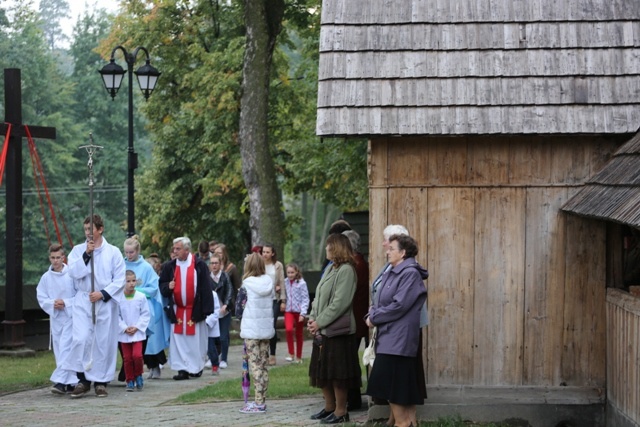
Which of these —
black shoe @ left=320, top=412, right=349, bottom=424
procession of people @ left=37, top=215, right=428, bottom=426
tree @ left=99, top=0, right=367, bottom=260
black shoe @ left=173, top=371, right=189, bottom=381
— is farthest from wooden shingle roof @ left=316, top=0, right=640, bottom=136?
tree @ left=99, top=0, right=367, bottom=260

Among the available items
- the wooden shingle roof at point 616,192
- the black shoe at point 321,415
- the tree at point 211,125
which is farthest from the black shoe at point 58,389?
the tree at point 211,125

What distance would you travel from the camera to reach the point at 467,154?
11.8m

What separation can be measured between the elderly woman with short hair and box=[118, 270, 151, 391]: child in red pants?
15.9 ft

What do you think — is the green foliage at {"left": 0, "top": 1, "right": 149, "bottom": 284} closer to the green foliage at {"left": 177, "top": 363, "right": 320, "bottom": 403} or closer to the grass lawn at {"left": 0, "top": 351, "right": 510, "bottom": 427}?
the grass lawn at {"left": 0, "top": 351, "right": 510, "bottom": 427}

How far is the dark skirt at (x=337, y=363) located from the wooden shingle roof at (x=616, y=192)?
95.2 inches

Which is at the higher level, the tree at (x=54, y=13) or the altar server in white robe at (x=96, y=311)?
the tree at (x=54, y=13)

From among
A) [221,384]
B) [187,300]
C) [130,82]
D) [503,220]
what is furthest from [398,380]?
[130,82]

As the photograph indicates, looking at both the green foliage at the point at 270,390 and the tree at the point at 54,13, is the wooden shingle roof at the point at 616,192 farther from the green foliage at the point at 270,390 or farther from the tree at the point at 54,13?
the tree at the point at 54,13

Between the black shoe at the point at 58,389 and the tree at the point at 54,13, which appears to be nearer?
the black shoe at the point at 58,389

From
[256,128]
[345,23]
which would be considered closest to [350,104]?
[345,23]

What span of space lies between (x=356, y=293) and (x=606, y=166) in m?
2.81

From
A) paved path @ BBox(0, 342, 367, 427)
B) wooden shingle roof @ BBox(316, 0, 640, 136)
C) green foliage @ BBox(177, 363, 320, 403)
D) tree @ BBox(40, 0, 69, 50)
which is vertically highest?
tree @ BBox(40, 0, 69, 50)

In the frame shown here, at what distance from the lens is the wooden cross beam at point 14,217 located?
2016 cm

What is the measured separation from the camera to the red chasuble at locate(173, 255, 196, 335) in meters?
16.2
